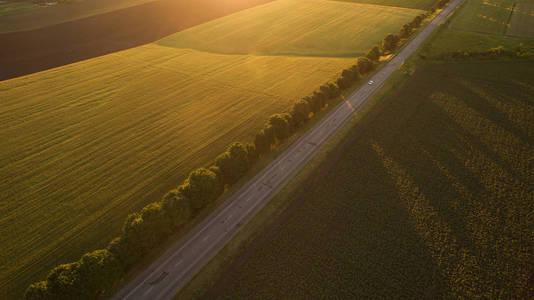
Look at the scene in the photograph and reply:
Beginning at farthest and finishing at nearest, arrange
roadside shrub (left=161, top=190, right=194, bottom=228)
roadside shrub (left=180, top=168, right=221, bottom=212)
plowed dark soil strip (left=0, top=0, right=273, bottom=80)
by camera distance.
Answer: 1. plowed dark soil strip (left=0, top=0, right=273, bottom=80)
2. roadside shrub (left=180, top=168, right=221, bottom=212)
3. roadside shrub (left=161, top=190, right=194, bottom=228)

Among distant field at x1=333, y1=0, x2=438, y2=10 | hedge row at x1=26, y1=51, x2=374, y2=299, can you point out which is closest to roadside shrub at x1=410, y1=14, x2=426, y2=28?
distant field at x1=333, y1=0, x2=438, y2=10

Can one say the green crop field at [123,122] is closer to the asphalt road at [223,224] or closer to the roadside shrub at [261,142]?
the roadside shrub at [261,142]

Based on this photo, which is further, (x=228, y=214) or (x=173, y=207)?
(x=228, y=214)

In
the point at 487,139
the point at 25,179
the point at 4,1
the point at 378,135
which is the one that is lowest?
the point at 487,139

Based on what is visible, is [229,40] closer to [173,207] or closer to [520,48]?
[173,207]

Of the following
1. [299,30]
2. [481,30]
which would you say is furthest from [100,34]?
[481,30]

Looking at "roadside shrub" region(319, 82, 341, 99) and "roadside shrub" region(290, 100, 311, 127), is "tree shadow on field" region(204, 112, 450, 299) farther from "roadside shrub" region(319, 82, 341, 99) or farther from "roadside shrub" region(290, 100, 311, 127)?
"roadside shrub" region(319, 82, 341, 99)

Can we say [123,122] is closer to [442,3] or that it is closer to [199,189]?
[199,189]

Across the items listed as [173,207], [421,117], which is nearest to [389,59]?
[421,117]
